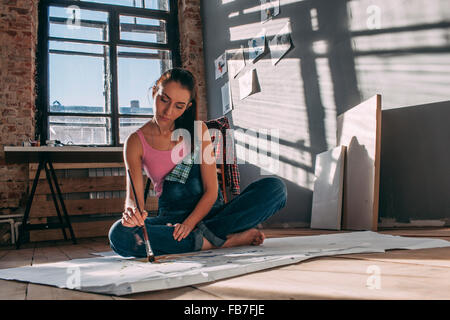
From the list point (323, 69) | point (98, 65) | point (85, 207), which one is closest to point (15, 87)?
point (98, 65)

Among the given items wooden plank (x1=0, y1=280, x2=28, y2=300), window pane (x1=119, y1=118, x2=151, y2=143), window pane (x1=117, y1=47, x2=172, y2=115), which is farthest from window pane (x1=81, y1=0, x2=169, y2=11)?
wooden plank (x1=0, y1=280, x2=28, y2=300)

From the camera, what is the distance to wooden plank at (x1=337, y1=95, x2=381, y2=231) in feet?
7.29

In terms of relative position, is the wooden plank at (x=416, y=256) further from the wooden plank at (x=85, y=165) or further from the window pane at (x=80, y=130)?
the window pane at (x=80, y=130)

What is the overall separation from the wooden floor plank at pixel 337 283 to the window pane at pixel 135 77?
3812 mm

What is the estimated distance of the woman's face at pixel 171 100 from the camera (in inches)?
59.4

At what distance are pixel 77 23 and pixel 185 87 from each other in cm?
352

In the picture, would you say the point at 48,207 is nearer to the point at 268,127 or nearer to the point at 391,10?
the point at 268,127

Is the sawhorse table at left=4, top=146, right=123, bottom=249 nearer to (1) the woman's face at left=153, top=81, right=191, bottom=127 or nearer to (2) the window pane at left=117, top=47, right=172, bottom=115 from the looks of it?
(2) the window pane at left=117, top=47, right=172, bottom=115

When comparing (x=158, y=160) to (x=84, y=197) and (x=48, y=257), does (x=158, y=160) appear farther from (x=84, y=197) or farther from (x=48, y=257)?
(x=84, y=197)

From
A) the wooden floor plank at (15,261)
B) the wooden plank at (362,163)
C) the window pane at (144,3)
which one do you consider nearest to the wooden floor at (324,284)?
the wooden floor plank at (15,261)

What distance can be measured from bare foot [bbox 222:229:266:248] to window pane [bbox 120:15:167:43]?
364cm
